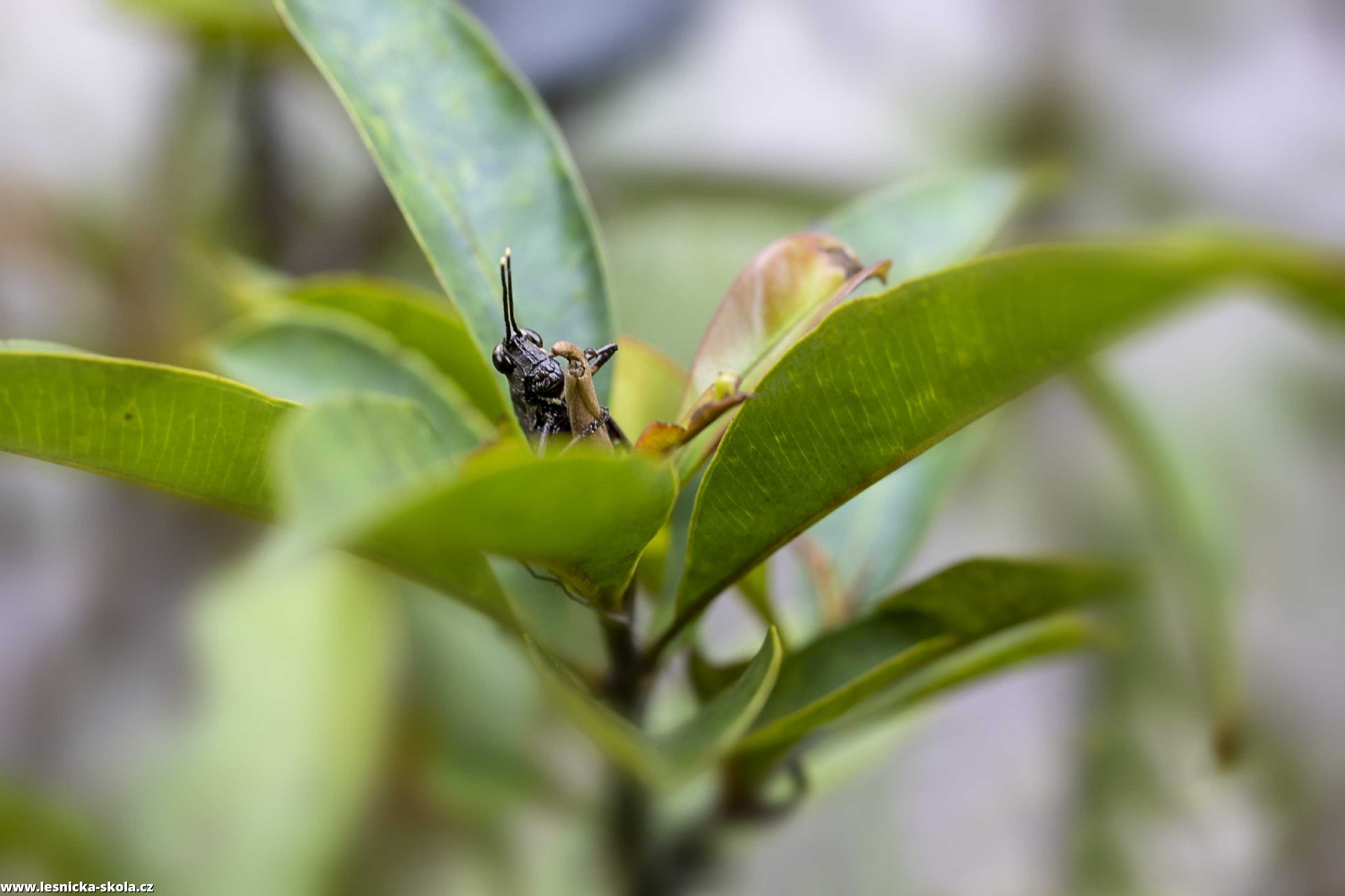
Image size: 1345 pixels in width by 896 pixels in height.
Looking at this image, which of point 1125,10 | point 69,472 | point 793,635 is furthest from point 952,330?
point 1125,10

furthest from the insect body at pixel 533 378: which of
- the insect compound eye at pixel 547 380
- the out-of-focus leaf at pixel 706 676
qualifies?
the out-of-focus leaf at pixel 706 676

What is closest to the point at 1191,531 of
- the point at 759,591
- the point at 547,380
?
the point at 759,591

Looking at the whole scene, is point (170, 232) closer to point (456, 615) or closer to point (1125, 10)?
point (456, 615)

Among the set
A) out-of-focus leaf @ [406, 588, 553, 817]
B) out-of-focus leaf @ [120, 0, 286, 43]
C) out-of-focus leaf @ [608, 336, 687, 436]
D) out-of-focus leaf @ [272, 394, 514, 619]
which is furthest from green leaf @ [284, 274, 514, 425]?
out-of-focus leaf @ [120, 0, 286, 43]

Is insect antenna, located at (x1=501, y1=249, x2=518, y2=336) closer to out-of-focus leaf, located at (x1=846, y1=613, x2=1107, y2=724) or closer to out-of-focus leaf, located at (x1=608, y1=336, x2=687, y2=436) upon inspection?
out-of-focus leaf, located at (x1=608, y1=336, x2=687, y2=436)

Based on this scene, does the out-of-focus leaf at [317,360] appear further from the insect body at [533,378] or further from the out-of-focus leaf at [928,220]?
the out-of-focus leaf at [928,220]
